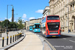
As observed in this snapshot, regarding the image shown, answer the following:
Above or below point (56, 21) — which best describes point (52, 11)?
above

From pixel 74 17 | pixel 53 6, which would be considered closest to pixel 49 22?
pixel 74 17

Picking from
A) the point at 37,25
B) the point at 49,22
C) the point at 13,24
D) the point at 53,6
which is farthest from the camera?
the point at 13,24

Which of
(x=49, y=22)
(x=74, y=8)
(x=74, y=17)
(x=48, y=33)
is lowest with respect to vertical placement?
(x=48, y=33)

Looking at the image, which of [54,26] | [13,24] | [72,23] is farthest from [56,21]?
[13,24]

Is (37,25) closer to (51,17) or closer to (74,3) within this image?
(74,3)

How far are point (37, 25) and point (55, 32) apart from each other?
26.9m

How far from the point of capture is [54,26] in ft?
71.9

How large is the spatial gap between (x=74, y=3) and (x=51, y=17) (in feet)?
104

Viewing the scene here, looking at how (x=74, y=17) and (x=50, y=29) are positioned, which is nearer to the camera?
Answer: (x=50, y=29)

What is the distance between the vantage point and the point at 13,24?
11350 cm

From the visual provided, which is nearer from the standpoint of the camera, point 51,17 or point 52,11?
point 51,17

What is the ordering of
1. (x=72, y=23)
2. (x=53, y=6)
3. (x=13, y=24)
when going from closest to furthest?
(x=72, y=23) < (x=53, y=6) < (x=13, y=24)

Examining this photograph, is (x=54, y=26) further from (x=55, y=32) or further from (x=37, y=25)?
(x=37, y=25)

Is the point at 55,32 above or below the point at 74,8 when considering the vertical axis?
below
